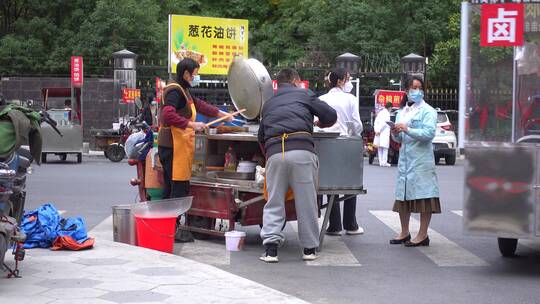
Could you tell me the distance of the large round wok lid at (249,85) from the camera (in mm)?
9719

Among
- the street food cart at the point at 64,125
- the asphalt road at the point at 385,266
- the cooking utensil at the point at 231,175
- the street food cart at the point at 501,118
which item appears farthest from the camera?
the street food cart at the point at 64,125

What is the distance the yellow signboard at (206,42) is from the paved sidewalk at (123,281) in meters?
10.6

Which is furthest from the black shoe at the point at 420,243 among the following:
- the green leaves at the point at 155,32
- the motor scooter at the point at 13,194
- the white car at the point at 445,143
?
the green leaves at the point at 155,32

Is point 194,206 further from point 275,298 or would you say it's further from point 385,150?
point 385,150

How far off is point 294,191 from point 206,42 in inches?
448

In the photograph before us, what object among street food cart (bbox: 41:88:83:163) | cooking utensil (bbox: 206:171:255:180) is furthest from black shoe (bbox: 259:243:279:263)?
street food cart (bbox: 41:88:83:163)

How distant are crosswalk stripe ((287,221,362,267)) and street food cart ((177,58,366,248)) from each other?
251 millimetres

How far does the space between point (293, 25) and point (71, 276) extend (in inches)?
1303

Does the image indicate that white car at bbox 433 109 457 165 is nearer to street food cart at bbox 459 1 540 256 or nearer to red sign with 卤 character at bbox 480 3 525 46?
street food cart at bbox 459 1 540 256

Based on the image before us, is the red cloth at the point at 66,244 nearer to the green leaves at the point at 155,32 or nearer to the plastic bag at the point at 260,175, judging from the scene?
the plastic bag at the point at 260,175

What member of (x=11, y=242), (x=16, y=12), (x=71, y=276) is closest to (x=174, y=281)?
(x=71, y=276)

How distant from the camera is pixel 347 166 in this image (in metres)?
9.09

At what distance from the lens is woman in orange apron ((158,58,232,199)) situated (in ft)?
30.4

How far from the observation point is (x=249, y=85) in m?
9.80
